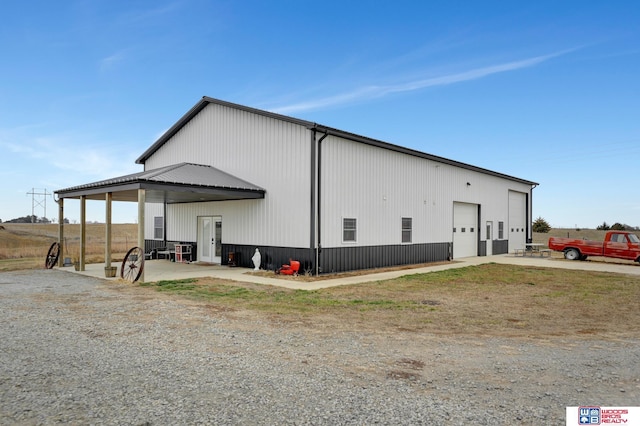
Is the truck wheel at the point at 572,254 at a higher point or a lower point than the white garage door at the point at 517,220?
lower

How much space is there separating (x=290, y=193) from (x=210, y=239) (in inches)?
211

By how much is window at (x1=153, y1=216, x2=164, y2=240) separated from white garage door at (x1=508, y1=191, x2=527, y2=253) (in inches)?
826

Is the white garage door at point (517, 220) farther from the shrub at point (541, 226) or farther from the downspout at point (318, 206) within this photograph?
the shrub at point (541, 226)

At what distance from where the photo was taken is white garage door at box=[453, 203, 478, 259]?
22.9 m

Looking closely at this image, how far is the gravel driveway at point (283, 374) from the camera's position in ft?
13.0

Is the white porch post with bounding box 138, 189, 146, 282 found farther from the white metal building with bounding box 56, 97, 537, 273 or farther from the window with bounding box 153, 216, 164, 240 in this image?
the window with bounding box 153, 216, 164, 240

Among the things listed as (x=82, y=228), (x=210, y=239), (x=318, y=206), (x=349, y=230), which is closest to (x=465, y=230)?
(x=349, y=230)

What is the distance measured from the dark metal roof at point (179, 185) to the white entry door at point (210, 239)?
1.21m

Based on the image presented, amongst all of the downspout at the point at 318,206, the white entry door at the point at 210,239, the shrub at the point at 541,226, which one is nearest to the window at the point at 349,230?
the downspout at the point at 318,206

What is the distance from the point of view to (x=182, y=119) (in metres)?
20.0

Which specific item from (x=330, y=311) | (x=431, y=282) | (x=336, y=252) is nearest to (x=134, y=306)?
(x=330, y=311)

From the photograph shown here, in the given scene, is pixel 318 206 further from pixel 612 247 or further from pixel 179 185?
pixel 612 247

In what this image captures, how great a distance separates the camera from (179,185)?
1404cm

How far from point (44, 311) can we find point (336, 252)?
29.8 ft
